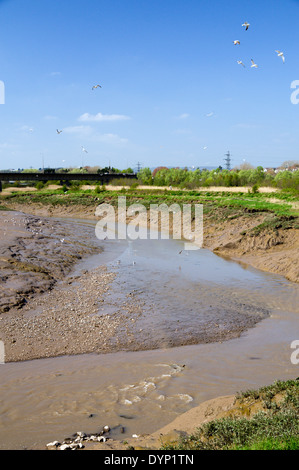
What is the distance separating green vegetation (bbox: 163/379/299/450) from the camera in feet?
17.4

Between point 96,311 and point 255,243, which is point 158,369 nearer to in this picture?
point 96,311

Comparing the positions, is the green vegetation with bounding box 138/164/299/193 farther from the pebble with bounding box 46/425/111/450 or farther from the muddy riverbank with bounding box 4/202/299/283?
the pebble with bounding box 46/425/111/450

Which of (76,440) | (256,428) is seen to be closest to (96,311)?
(76,440)

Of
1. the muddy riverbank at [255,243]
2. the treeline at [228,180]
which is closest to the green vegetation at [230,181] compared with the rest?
the treeline at [228,180]

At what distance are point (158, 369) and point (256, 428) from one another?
4.08 meters

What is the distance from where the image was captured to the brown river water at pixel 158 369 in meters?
7.40

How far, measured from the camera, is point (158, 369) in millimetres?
9602

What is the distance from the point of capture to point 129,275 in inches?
771

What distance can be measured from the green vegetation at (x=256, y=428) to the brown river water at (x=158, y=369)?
1.39 m

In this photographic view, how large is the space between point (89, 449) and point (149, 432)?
49.4 inches

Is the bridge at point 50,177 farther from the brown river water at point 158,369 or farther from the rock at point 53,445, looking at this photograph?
the rock at point 53,445

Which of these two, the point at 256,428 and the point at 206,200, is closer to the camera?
the point at 256,428

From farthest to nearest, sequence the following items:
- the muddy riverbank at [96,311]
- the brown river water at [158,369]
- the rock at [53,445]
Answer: the muddy riverbank at [96,311] → the brown river water at [158,369] → the rock at [53,445]
